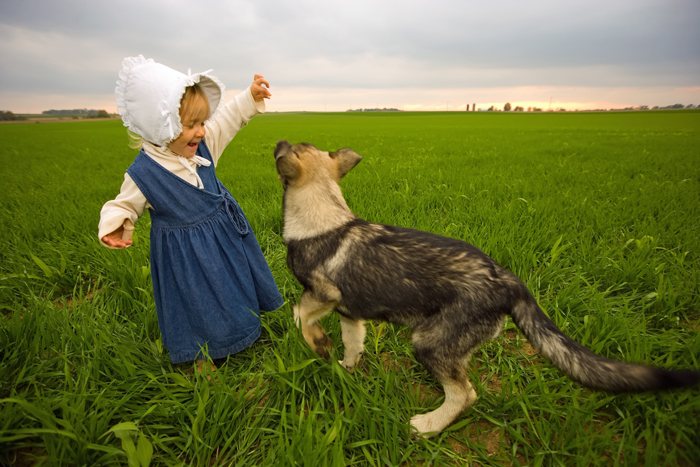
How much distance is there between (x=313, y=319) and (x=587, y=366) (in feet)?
5.48

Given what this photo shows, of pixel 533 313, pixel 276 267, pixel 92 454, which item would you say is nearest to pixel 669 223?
pixel 533 313

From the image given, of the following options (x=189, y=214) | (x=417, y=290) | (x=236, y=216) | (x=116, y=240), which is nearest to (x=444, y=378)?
(x=417, y=290)

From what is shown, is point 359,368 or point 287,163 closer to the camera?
point 287,163

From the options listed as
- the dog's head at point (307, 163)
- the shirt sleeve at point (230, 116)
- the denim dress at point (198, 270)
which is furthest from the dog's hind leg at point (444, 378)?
the shirt sleeve at point (230, 116)

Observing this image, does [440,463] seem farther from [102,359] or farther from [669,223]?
[669,223]

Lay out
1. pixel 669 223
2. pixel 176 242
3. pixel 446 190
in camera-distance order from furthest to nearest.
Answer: pixel 446 190 → pixel 669 223 → pixel 176 242

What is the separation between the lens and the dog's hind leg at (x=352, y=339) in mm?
2411

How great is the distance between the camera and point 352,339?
8.00 ft

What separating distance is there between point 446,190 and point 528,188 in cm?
166

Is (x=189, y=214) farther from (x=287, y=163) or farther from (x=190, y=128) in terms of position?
(x=287, y=163)

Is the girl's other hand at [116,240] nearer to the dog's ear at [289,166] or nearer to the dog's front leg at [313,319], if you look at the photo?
the dog's ear at [289,166]

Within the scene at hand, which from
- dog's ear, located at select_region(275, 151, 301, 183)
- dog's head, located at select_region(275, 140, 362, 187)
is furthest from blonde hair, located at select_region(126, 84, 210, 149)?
dog's ear, located at select_region(275, 151, 301, 183)

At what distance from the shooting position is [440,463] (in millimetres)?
1777

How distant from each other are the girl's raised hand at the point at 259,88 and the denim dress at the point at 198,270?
619mm
